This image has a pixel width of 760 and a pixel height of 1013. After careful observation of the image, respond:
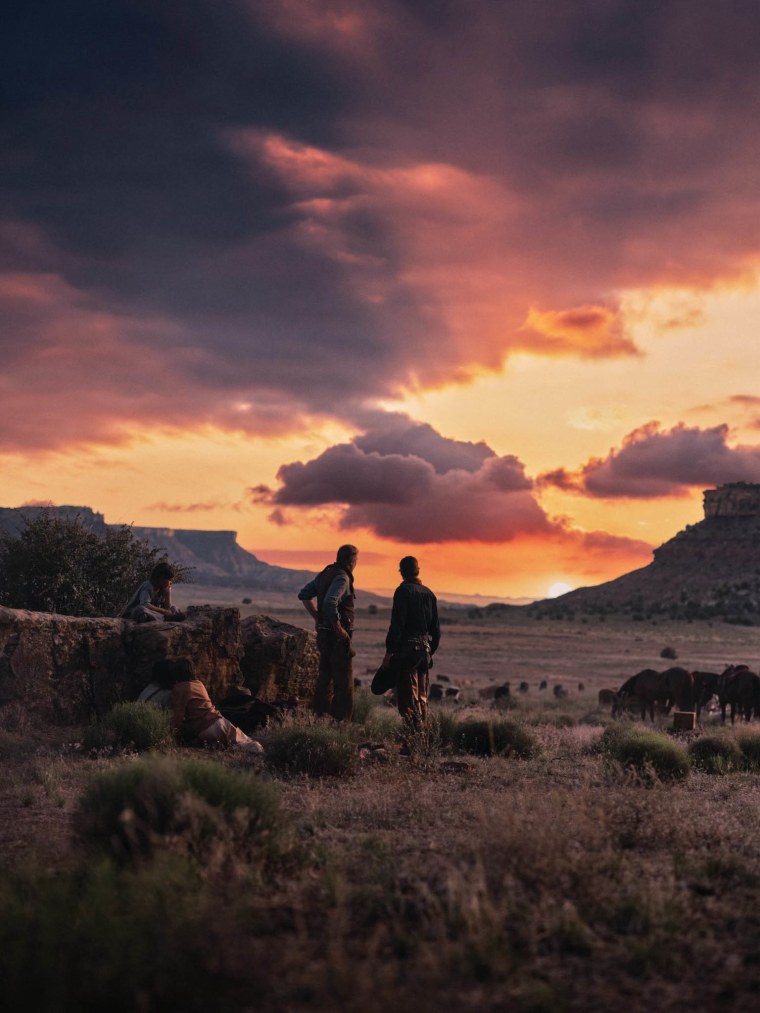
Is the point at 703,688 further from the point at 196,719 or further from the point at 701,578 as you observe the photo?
the point at 701,578

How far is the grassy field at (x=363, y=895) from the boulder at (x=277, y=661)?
4389mm

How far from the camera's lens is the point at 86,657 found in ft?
39.1

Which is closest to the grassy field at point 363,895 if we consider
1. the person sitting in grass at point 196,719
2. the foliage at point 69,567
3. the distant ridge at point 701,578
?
the person sitting in grass at point 196,719

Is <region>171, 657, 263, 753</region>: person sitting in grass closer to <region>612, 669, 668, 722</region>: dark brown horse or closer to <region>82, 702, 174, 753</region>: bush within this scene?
<region>82, 702, 174, 753</region>: bush

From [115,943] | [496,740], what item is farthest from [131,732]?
[115,943]

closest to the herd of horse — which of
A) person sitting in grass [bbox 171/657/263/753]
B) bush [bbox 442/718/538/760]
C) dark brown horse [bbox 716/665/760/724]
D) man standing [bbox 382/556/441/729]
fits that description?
dark brown horse [bbox 716/665/760/724]

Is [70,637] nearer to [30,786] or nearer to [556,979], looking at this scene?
[30,786]

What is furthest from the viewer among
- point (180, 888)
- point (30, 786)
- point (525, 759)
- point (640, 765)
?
point (525, 759)

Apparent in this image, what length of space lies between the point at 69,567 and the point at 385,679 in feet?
28.6

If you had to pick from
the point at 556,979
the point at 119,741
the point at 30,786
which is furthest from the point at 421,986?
the point at 119,741

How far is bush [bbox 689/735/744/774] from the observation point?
12250mm

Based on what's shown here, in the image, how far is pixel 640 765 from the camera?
36.6 feet

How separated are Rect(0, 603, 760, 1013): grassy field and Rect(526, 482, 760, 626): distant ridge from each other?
86572 mm

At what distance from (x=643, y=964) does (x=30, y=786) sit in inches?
242
